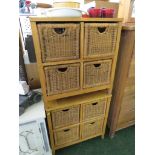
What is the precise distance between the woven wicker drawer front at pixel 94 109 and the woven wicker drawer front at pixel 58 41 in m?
0.51

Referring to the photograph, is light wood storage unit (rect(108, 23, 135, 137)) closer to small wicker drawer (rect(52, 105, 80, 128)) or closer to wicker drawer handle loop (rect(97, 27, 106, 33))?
wicker drawer handle loop (rect(97, 27, 106, 33))

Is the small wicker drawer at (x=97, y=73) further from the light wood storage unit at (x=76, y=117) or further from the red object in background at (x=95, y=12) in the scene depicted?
the red object in background at (x=95, y=12)

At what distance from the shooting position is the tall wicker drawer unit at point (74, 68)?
808 mm

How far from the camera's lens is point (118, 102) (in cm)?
127

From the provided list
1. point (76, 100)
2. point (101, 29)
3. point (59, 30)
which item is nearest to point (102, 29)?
point (101, 29)

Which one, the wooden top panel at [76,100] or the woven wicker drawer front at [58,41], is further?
the wooden top panel at [76,100]

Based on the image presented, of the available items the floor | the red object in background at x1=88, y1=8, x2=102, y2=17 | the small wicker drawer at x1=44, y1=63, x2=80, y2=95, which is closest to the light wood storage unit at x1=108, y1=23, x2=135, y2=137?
the floor

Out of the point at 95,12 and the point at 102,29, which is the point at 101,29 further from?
the point at 95,12

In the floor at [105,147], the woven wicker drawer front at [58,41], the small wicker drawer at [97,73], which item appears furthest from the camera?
the floor at [105,147]

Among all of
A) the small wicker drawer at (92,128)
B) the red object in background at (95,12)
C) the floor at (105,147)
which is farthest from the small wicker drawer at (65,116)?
the red object in background at (95,12)

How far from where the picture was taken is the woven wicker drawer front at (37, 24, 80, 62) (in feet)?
2.55

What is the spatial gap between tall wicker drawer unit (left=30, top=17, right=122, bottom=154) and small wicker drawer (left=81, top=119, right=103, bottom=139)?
1 centimetres
